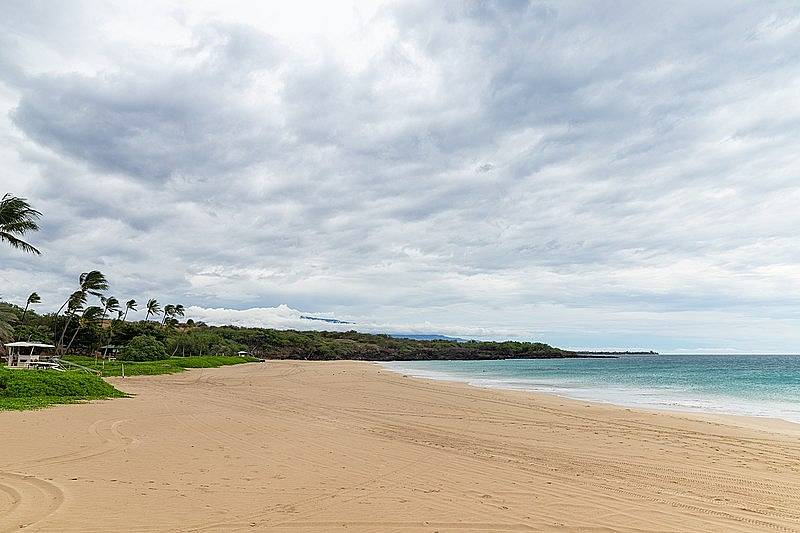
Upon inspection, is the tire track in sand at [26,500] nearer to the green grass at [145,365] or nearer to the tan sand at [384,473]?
the tan sand at [384,473]

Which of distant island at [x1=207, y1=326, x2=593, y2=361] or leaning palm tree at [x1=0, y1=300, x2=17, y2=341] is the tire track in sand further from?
distant island at [x1=207, y1=326, x2=593, y2=361]

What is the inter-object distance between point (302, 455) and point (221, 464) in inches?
61.2

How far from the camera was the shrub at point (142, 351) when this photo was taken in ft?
172

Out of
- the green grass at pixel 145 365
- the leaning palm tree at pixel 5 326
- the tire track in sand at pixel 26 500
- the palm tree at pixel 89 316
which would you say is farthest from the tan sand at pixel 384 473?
the palm tree at pixel 89 316

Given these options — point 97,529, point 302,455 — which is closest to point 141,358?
point 302,455

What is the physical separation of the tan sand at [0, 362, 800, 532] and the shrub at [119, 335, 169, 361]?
3970 centimetres

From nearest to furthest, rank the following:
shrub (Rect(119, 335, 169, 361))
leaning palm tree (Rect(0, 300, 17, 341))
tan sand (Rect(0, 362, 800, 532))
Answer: tan sand (Rect(0, 362, 800, 532)) < leaning palm tree (Rect(0, 300, 17, 341)) < shrub (Rect(119, 335, 169, 361))

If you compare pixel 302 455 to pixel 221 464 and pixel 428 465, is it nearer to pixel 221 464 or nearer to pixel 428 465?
pixel 221 464

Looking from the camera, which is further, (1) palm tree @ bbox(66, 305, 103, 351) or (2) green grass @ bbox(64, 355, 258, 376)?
(1) palm tree @ bbox(66, 305, 103, 351)

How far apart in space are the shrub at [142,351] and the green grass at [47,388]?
113 ft

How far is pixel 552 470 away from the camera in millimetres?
9305

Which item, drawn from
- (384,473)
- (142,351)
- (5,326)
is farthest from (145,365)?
(384,473)

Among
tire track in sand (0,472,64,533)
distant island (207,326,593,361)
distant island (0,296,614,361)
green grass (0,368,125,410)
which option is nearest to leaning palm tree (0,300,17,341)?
distant island (0,296,614,361)

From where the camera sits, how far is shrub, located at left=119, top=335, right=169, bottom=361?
172ft
